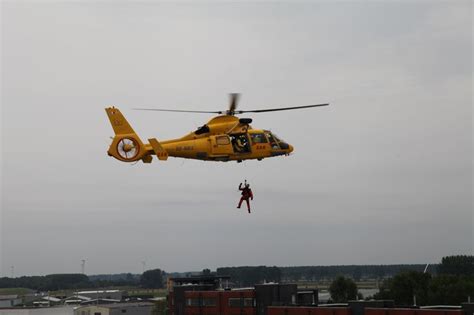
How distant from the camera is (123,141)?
6962 cm

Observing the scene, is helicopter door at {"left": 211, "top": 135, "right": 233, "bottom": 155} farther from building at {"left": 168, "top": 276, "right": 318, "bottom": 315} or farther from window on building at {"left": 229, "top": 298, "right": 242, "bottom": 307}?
window on building at {"left": 229, "top": 298, "right": 242, "bottom": 307}

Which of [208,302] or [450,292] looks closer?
[208,302]

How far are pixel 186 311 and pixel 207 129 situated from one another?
68303 mm

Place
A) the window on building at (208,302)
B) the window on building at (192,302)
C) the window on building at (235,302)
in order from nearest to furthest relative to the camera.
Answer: the window on building at (235,302) → the window on building at (208,302) → the window on building at (192,302)

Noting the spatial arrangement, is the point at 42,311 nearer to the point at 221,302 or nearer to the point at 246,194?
the point at 221,302

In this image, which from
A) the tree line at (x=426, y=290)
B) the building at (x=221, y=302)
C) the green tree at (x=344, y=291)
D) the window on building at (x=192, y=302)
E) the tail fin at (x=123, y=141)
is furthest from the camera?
the green tree at (x=344, y=291)

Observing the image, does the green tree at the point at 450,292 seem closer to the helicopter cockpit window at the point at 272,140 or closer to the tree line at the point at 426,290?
the tree line at the point at 426,290

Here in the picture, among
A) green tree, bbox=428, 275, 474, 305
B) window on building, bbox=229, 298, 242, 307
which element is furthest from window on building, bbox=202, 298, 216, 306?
green tree, bbox=428, 275, 474, 305

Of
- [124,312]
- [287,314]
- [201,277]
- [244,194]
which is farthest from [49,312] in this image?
[244,194]

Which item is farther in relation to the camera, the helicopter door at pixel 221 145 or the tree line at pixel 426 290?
the tree line at pixel 426 290

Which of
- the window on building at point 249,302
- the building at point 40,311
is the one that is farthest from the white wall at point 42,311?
the window on building at point 249,302

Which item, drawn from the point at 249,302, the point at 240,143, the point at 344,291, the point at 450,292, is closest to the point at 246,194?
the point at 240,143

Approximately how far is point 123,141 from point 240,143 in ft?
33.3

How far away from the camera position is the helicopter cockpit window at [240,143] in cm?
7206
